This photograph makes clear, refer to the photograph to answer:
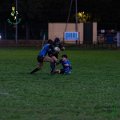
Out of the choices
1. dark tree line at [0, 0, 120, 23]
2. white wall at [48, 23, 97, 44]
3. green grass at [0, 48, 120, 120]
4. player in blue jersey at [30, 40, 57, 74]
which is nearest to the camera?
green grass at [0, 48, 120, 120]

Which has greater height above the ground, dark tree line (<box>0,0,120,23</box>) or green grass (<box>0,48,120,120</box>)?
dark tree line (<box>0,0,120,23</box>)

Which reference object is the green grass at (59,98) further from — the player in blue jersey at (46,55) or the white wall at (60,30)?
the white wall at (60,30)

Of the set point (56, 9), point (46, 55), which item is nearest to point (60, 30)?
point (56, 9)

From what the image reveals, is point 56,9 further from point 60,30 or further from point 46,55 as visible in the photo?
point 46,55

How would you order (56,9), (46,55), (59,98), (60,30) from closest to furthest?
(59,98) → (46,55) → (60,30) → (56,9)

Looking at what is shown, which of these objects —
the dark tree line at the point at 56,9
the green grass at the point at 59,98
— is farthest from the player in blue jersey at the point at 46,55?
the dark tree line at the point at 56,9

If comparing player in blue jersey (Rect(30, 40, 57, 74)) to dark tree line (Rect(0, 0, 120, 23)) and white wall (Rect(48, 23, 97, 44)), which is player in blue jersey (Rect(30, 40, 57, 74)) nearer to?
white wall (Rect(48, 23, 97, 44))

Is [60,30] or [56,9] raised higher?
[56,9]

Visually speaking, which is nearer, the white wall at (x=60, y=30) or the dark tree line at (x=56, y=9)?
the white wall at (x=60, y=30)

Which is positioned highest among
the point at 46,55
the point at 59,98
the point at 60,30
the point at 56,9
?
the point at 56,9

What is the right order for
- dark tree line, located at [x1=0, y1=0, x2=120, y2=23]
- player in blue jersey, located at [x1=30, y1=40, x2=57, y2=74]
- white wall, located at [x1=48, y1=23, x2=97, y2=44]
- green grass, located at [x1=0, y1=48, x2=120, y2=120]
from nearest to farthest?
green grass, located at [x1=0, y1=48, x2=120, y2=120]
player in blue jersey, located at [x1=30, y1=40, x2=57, y2=74]
white wall, located at [x1=48, y1=23, x2=97, y2=44]
dark tree line, located at [x1=0, y1=0, x2=120, y2=23]

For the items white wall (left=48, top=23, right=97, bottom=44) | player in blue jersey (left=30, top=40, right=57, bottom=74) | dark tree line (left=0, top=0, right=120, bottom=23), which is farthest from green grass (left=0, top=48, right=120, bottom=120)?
dark tree line (left=0, top=0, right=120, bottom=23)

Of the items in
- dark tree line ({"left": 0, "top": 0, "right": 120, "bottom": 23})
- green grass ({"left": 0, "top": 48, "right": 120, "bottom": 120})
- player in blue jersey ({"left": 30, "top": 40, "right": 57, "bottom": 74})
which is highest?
dark tree line ({"left": 0, "top": 0, "right": 120, "bottom": 23})

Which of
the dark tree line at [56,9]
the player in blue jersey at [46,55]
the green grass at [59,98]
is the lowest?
the green grass at [59,98]
